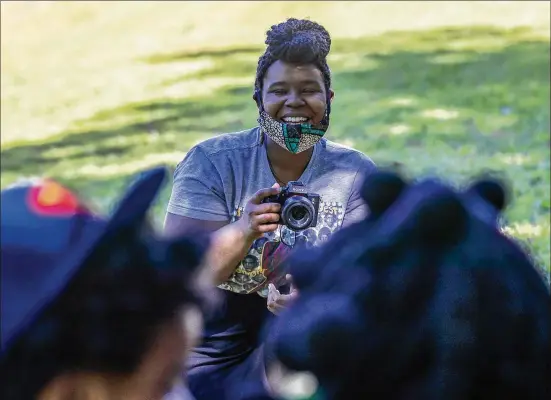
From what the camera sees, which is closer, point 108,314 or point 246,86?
point 108,314

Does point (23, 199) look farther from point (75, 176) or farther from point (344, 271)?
point (75, 176)

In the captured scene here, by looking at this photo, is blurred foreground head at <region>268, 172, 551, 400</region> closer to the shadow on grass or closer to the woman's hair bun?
the woman's hair bun

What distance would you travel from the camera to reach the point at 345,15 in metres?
17.4

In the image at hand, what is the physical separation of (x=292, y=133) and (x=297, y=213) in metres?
0.37

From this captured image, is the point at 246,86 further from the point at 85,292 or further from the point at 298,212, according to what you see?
the point at 85,292

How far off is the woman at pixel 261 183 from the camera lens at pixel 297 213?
43mm

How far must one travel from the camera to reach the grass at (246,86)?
9.08 m

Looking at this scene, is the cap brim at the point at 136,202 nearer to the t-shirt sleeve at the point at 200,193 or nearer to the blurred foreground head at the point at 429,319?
the blurred foreground head at the point at 429,319

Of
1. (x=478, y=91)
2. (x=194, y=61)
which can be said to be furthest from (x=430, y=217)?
(x=194, y=61)

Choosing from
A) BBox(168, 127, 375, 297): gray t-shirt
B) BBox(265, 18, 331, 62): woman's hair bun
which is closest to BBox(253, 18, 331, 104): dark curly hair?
BBox(265, 18, 331, 62): woman's hair bun

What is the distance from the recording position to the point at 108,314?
1269 millimetres

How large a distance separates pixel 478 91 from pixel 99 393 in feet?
35.7

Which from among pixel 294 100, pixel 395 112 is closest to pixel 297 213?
pixel 294 100

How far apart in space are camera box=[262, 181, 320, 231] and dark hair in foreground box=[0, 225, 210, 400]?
166 centimetres
